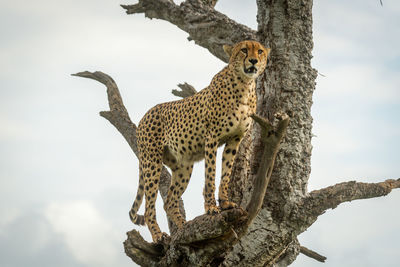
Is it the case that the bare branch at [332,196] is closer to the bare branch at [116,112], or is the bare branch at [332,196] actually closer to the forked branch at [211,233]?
the forked branch at [211,233]

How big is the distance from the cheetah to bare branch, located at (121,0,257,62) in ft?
7.74

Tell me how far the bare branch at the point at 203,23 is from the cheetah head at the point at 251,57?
2894 millimetres

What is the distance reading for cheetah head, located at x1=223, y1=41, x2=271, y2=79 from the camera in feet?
23.0

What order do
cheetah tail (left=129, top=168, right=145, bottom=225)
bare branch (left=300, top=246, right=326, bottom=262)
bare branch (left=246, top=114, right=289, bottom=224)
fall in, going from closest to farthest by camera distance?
1. bare branch (left=246, top=114, right=289, bottom=224)
2. cheetah tail (left=129, top=168, right=145, bottom=225)
3. bare branch (left=300, top=246, right=326, bottom=262)

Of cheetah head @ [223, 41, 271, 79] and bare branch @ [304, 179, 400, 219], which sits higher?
cheetah head @ [223, 41, 271, 79]

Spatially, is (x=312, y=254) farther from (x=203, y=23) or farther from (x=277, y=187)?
(x=203, y=23)

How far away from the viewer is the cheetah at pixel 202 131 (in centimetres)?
728

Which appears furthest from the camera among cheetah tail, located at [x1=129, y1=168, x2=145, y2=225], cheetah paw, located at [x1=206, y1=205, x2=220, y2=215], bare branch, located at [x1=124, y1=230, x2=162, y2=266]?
cheetah tail, located at [x1=129, y1=168, x2=145, y2=225]

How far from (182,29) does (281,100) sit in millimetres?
4373

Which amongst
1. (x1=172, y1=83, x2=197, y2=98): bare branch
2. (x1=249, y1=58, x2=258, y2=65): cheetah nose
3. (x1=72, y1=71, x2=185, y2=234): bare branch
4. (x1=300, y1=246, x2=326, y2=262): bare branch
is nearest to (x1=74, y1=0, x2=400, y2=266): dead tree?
(x1=249, y1=58, x2=258, y2=65): cheetah nose

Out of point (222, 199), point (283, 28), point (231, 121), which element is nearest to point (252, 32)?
point (283, 28)

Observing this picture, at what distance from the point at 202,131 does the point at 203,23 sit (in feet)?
11.6

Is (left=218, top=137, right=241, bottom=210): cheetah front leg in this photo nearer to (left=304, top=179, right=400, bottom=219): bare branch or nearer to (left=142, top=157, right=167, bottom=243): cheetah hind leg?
(left=304, top=179, right=400, bottom=219): bare branch

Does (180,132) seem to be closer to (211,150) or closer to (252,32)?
(211,150)
